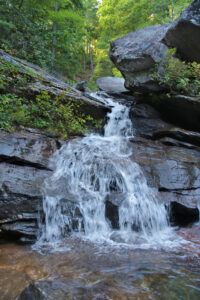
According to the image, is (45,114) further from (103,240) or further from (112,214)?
(103,240)

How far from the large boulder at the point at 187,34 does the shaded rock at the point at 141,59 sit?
2.01 ft

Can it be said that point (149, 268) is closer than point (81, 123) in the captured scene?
Yes

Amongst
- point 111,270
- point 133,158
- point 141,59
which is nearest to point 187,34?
point 141,59

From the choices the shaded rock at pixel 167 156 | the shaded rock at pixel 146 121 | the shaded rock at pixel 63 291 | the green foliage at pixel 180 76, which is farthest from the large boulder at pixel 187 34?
the shaded rock at pixel 63 291

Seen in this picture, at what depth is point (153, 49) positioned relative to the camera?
12.1 metres

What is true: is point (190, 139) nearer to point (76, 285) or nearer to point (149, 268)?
point (149, 268)

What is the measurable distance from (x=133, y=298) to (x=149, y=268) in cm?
116

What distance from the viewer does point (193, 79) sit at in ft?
37.8

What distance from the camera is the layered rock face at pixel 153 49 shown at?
10.4 m

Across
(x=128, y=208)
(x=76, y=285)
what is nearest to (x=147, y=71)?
(x=128, y=208)

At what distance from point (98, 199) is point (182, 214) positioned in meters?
2.28

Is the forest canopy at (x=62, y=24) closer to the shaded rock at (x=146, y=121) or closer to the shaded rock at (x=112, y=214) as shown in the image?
the shaded rock at (x=146, y=121)

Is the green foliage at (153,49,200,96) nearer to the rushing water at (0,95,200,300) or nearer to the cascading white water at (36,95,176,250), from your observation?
the rushing water at (0,95,200,300)

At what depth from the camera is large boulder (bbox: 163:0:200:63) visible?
401 inches
